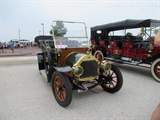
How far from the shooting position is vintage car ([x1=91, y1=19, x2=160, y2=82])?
414 centimetres

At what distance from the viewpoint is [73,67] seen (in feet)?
8.50

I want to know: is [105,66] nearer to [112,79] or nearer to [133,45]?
[112,79]

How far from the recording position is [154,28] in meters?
4.25

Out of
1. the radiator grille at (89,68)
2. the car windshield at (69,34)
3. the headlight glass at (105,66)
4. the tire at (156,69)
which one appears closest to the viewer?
the radiator grille at (89,68)

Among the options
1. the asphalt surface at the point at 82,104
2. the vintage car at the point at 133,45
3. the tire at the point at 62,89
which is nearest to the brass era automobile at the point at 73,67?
the tire at the point at 62,89

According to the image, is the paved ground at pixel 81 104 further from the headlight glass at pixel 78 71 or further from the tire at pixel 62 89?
the headlight glass at pixel 78 71

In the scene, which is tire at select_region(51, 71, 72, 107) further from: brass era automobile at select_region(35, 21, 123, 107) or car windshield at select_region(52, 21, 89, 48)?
car windshield at select_region(52, 21, 89, 48)

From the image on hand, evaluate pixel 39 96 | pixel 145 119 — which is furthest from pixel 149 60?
pixel 39 96

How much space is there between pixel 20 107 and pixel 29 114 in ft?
1.07

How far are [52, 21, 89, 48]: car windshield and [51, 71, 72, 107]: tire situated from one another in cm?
95

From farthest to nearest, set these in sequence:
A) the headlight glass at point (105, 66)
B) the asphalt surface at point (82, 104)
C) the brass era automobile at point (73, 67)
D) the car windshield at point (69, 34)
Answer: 1. the car windshield at point (69, 34)
2. the headlight glass at point (105, 66)
3. the brass era automobile at point (73, 67)
4. the asphalt surface at point (82, 104)

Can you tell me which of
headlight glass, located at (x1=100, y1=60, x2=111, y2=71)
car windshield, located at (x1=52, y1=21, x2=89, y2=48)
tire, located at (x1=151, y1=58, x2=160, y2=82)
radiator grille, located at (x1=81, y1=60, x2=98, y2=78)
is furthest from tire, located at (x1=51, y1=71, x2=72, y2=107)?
tire, located at (x1=151, y1=58, x2=160, y2=82)

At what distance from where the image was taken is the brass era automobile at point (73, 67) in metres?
2.55

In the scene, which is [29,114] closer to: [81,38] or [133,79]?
[81,38]
